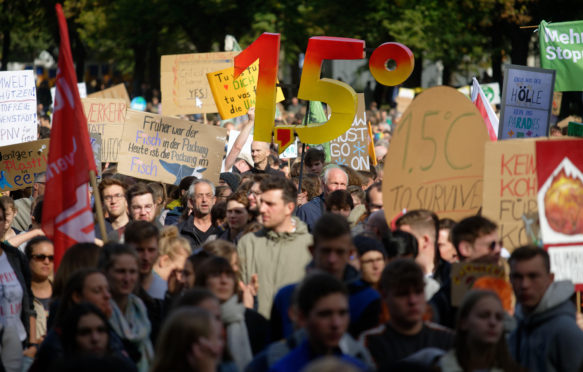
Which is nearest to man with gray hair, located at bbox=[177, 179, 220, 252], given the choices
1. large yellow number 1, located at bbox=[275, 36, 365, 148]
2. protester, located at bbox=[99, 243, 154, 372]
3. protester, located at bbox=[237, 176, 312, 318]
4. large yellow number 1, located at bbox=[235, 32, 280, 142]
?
large yellow number 1, located at bbox=[235, 32, 280, 142]

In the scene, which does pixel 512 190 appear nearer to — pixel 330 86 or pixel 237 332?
pixel 237 332

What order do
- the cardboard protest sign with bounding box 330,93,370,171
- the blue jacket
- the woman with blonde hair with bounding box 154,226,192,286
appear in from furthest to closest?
1. the cardboard protest sign with bounding box 330,93,370,171
2. the woman with blonde hair with bounding box 154,226,192,286
3. the blue jacket

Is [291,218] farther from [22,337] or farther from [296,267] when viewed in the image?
[22,337]

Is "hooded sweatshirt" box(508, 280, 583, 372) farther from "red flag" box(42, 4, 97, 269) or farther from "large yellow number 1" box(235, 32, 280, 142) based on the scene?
"large yellow number 1" box(235, 32, 280, 142)

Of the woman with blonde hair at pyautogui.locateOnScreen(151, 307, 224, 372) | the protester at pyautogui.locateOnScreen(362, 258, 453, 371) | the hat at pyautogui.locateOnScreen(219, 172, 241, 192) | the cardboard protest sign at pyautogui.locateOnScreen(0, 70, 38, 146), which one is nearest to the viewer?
the woman with blonde hair at pyautogui.locateOnScreen(151, 307, 224, 372)

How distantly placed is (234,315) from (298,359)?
1.06 meters

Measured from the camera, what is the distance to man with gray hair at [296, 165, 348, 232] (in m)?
9.10

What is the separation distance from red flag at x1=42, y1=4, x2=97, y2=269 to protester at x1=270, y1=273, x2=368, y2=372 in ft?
8.98

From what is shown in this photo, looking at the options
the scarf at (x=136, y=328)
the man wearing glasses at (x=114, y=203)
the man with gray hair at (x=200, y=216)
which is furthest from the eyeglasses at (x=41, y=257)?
the man with gray hair at (x=200, y=216)

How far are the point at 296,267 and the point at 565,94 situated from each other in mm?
20061

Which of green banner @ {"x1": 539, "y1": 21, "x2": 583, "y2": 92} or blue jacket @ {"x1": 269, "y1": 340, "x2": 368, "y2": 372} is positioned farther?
green banner @ {"x1": 539, "y1": 21, "x2": 583, "y2": 92}

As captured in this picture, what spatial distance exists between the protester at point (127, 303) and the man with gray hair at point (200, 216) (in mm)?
A: 3060

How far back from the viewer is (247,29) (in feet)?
133

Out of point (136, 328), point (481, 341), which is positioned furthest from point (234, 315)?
point (481, 341)
